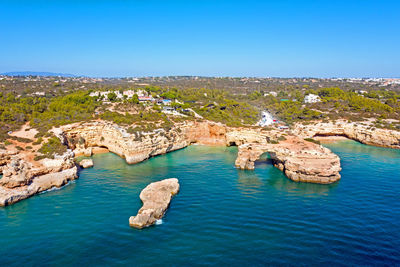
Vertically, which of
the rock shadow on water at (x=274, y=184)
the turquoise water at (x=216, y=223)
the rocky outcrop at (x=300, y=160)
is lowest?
the turquoise water at (x=216, y=223)

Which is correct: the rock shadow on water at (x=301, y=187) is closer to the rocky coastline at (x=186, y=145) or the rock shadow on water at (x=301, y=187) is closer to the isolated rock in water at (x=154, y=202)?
the rocky coastline at (x=186, y=145)

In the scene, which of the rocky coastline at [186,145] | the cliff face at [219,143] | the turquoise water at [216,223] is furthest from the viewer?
the cliff face at [219,143]

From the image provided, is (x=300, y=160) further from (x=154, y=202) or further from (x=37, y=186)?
(x=37, y=186)

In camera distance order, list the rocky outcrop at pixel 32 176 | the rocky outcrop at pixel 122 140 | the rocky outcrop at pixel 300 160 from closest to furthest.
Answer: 1. the rocky outcrop at pixel 32 176
2. the rocky outcrop at pixel 300 160
3. the rocky outcrop at pixel 122 140

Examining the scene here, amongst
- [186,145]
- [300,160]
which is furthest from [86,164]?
[300,160]

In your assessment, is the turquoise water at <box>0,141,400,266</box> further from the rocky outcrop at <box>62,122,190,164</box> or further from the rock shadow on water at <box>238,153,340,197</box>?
the rocky outcrop at <box>62,122,190,164</box>

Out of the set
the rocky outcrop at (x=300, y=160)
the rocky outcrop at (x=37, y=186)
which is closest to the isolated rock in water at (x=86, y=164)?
the rocky outcrop at (x=37, y=186)
